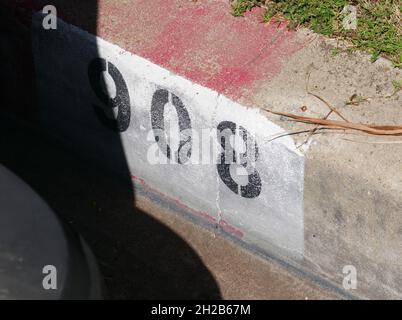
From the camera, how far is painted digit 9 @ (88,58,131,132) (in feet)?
19.6

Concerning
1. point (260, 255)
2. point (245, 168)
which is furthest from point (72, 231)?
point (260, 255)

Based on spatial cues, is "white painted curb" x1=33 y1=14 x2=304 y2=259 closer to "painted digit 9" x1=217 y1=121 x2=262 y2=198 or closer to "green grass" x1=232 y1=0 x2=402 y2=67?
"painted digit 9" x1=217 y1=121 x2=262 y2=198

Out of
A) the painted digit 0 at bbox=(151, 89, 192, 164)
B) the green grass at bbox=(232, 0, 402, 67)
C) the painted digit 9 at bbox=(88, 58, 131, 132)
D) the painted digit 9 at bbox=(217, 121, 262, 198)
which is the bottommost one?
the painted digit 9 at bbox=(217, 121, 262, 198)

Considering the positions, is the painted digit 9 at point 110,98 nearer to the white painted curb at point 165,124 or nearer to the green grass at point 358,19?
the white painted curb at point 165,124

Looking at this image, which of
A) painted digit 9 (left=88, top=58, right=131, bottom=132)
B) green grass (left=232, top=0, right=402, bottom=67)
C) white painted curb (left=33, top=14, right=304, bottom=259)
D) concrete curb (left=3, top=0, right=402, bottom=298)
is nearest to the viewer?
concrete curb (left=3, top=0, right=402, bottom=298)

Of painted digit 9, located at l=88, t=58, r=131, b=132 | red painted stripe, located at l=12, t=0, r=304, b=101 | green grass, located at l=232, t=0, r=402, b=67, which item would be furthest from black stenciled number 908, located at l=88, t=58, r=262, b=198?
green grass, located at l=232, t=0, r=402, b=67

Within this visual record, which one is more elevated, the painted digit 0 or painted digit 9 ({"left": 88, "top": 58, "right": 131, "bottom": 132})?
painted digit 9 ({"left": 88, "top": 58, "right": 131, "bottom": 132})

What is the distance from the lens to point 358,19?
584 centimetres

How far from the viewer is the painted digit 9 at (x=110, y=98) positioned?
598 cm

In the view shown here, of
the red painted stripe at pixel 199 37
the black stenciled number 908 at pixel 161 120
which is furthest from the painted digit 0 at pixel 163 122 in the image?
the red painted stripe at pixel 199 37

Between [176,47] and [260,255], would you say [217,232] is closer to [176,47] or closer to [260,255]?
[260,255]

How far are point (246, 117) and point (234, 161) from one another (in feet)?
1.06

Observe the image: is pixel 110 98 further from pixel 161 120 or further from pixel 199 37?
pixel 199 37
